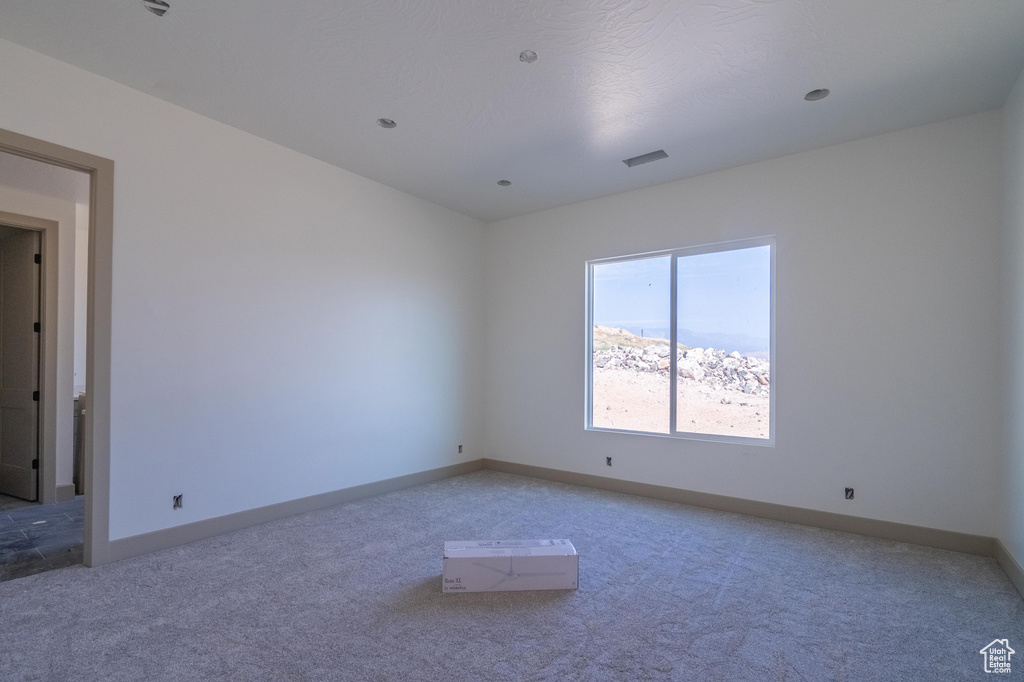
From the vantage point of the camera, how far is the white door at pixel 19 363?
4.75 meters

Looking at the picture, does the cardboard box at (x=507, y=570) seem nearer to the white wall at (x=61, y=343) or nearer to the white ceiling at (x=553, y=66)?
the white ceiling at (x=553, y=66)

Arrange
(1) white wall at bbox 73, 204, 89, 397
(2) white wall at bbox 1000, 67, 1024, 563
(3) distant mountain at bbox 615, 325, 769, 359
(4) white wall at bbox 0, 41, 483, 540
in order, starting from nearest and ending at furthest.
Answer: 1. (2) white wall at bbox 1000, 67, 1024, 563
2. (4) white wall at bbox 0, 41, 483, 540
3. (3) distant mountain at bbox 615, 325, 769, 359
4. (1) white wall at bbox 73, 204, 89, 397

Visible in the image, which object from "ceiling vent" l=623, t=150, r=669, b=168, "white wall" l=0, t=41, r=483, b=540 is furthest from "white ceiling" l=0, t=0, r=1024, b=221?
"white wall" l=0, t=41, r=483, b=540

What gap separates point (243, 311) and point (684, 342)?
386 centimetres

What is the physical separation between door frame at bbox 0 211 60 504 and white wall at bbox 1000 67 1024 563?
739cm

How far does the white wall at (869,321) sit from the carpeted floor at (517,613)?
0.52 metres

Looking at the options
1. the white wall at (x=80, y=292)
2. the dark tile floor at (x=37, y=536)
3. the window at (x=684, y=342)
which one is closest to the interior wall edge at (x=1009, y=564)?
the window at (x=684, y=342)

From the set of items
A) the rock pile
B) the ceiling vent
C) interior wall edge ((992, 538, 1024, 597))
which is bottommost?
interior wall edge ((992, 538, 1024, 597))

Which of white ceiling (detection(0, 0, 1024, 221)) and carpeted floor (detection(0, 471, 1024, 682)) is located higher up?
white ceiling (detection(0, 0, 1024, 221))

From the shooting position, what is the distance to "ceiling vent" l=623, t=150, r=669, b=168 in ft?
13.9

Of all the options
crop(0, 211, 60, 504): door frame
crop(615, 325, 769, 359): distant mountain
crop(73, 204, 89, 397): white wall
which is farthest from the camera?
crop(73, 204, 89, 397): white wall

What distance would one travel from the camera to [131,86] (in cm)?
329

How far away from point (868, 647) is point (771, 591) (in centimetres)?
58

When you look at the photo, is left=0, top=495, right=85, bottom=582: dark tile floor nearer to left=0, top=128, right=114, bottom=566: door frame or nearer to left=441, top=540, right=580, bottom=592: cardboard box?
left=0, top=128, right=114, bottom=566: door frame
